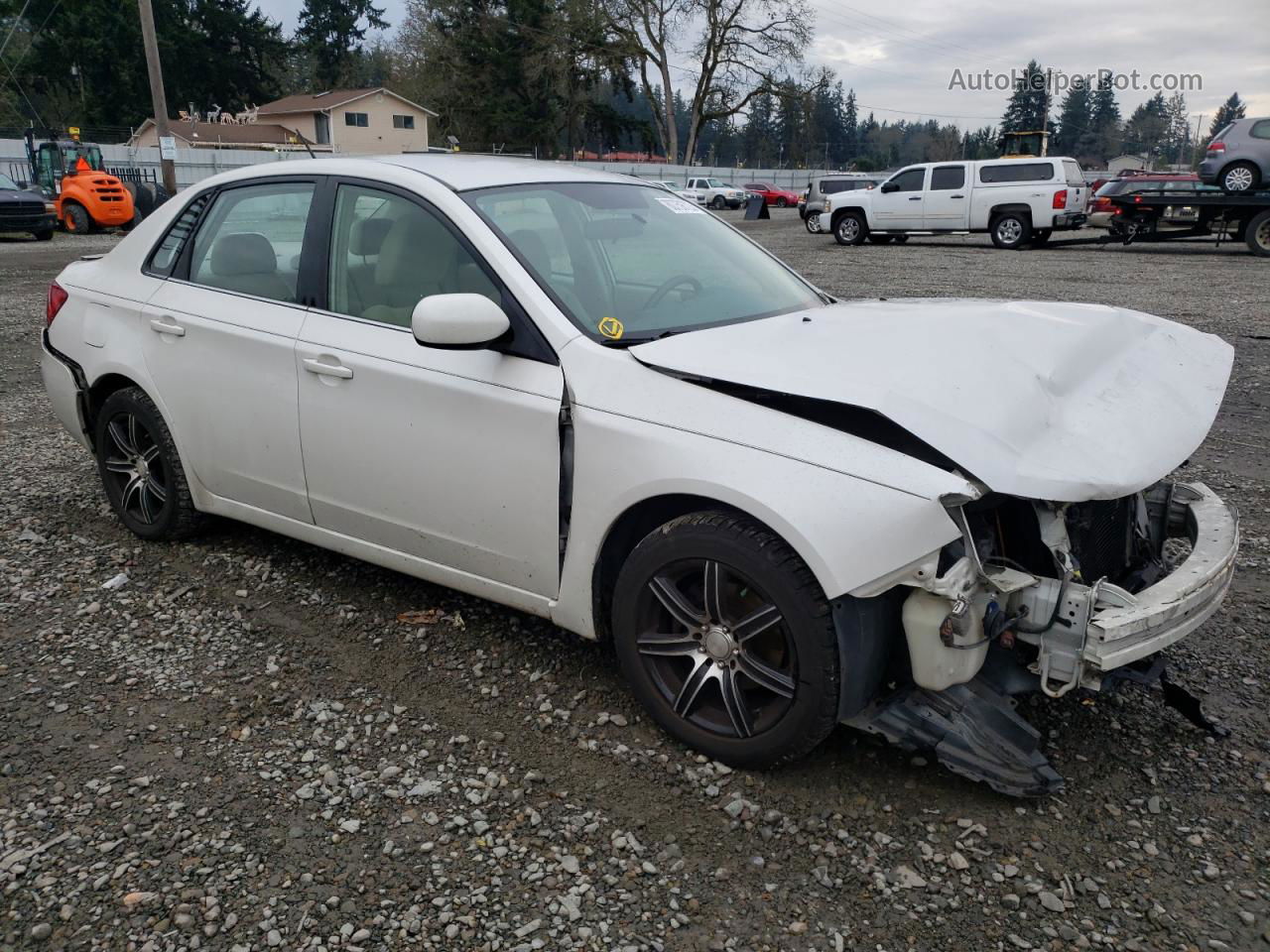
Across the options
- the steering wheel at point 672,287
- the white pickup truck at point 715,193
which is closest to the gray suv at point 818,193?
the white pickup truck at point 715,193

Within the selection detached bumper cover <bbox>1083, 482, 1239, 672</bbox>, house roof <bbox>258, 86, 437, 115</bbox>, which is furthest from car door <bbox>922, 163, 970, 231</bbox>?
house roof <bbox>258, 86, 437, 115</bbox>

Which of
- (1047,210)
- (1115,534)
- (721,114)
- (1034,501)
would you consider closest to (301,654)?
(1034,501)

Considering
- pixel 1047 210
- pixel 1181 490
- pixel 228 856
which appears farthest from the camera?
pixel 1047 210

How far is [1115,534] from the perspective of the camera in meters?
3.11

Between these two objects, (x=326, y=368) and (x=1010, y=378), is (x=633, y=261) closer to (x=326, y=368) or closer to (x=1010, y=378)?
(x=326, y=368)

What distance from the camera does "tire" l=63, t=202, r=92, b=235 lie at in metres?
25.7

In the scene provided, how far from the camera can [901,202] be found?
23.3 m

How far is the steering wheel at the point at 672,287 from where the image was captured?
11.3 feet

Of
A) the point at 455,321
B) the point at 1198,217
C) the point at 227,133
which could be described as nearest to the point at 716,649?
the point at 455,321

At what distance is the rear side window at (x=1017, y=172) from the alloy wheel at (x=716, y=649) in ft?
71.0

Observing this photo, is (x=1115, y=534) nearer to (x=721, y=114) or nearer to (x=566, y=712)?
(x=566, y=712)

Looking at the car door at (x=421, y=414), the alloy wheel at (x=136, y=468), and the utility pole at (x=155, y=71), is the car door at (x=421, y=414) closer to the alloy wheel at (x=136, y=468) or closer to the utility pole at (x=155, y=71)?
the alloy wheel at (x=136, y=468)

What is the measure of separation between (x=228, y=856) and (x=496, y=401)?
1.47 metres

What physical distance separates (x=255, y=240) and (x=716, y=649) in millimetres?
2590
